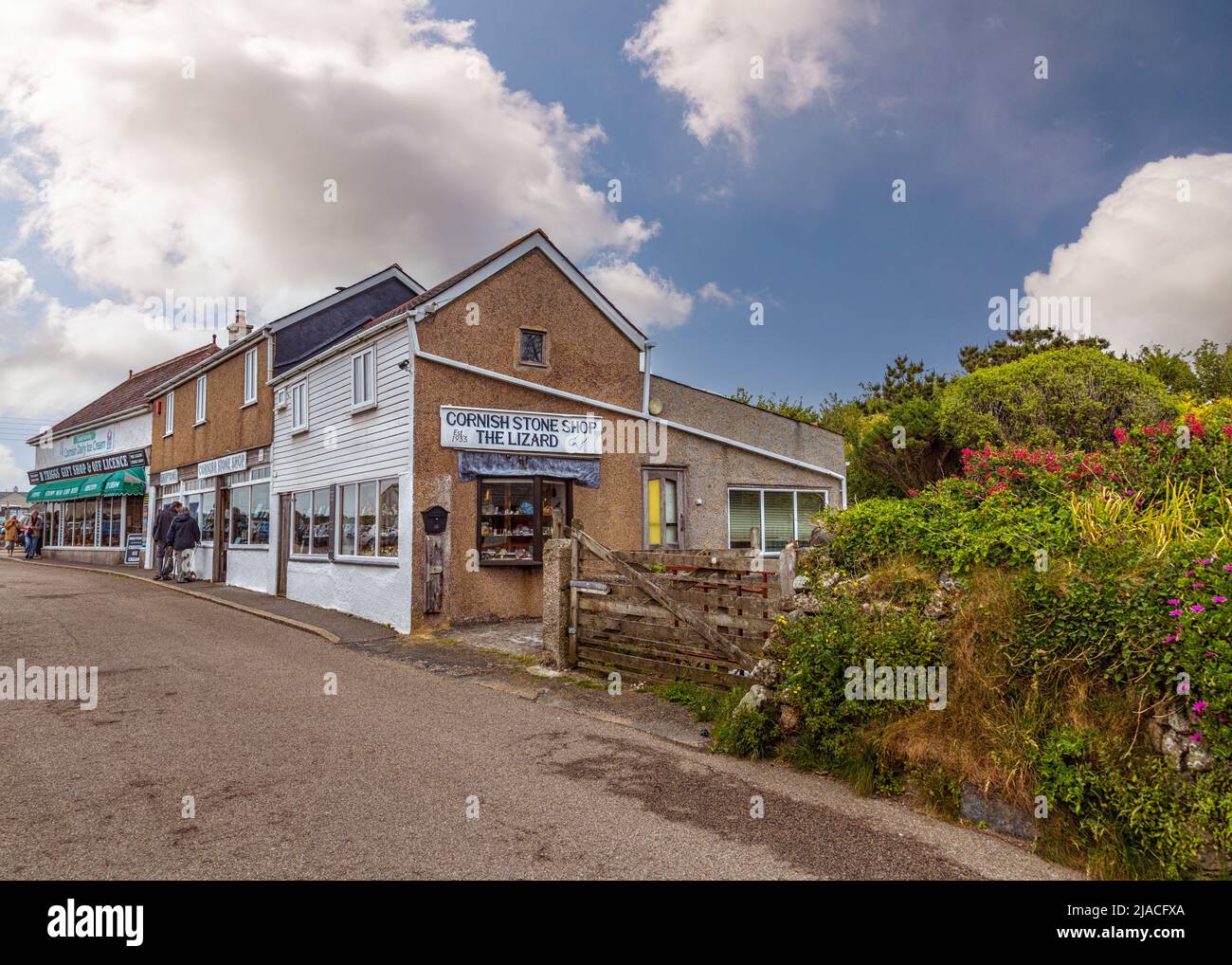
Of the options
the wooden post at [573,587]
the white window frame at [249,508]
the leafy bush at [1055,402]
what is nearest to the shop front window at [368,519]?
the white window frame at [249,508]

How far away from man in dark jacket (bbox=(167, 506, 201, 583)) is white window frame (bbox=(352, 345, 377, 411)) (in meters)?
9.98

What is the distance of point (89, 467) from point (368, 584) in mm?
24938

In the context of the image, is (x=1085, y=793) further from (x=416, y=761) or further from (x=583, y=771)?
(x=416, y=761)

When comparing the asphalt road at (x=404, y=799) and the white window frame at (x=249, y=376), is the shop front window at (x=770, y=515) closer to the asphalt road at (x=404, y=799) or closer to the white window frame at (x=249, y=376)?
the asphalt road at (x=404, y=799)

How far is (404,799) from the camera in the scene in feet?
18.3

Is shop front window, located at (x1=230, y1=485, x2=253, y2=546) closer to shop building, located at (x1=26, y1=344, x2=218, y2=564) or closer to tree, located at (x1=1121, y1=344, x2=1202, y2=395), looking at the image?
shop building, located at (x1=26, y1=344, x2=218, y2=564)

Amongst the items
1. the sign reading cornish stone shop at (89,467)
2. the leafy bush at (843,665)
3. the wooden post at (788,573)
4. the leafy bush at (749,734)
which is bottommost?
the leafy bush at (749,734)

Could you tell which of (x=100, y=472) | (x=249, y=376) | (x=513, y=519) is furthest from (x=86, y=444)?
(x=513, y=519)

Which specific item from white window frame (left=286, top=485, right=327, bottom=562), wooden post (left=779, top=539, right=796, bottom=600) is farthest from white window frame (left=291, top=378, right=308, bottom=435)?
wooden post (left=779, top=539, right=796, bottom=600)

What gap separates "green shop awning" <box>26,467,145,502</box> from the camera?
29422 millimetres

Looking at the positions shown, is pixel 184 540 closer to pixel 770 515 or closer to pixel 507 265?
pixel 507 265

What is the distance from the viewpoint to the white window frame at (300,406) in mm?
18750

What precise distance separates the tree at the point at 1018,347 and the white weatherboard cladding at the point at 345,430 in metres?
37.7
